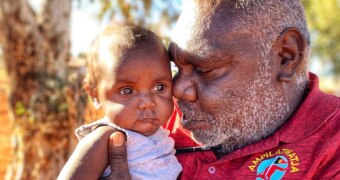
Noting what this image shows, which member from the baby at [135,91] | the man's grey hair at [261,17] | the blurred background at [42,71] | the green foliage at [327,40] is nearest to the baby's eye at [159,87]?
the baby at [135,91]

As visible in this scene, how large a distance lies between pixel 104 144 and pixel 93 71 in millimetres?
369

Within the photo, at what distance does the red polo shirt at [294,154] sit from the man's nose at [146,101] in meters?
0.42

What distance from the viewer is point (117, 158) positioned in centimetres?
271

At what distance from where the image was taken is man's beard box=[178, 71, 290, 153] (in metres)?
2.91

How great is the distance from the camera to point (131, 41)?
2779mm

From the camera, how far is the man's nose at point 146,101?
2.74m

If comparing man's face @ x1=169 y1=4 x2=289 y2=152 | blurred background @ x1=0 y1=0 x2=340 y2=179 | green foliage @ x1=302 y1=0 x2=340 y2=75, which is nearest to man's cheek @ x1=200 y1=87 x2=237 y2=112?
man's face @ x1=169 y1=4 x2=289 y2=152

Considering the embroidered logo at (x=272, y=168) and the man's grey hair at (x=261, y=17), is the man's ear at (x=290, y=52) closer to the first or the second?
the man's grey hair at (x=261, y=17)

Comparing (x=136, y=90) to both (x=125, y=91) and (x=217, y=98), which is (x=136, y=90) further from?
(x=217, y=98)

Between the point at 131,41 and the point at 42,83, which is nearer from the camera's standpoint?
the point at 131,41

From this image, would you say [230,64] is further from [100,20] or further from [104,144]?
[100,20]

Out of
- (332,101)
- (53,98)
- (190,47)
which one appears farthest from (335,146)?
(53,98)

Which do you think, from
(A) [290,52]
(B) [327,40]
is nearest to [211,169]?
(A) [290,52]

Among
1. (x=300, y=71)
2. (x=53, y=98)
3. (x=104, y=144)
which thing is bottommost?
(x=53, y=98)
